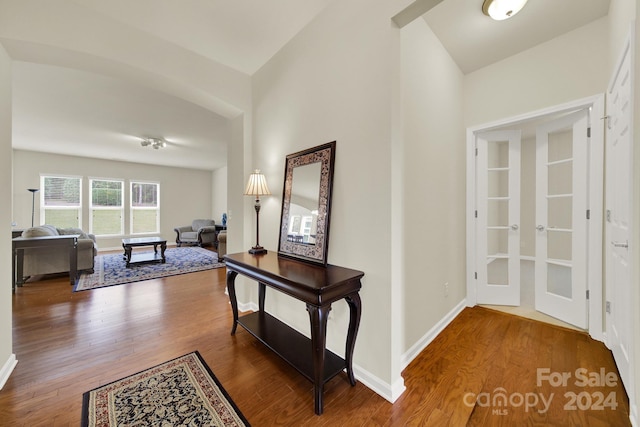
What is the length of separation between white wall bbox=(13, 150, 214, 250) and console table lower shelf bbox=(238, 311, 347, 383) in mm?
7370

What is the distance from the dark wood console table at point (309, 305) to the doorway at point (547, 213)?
1965mm

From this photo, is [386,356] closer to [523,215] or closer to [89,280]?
[523,215]

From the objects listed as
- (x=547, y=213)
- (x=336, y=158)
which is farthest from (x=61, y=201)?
(x=547, y=213)

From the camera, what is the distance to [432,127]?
7.31 ft

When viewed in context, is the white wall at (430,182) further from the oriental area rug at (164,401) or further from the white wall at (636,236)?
the oriental area rug at (164,401)

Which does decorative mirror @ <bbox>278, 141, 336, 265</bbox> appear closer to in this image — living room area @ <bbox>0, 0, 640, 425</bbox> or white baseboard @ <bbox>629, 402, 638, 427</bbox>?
living room area @ <bbox>0, 0, 640, 425</bbox>

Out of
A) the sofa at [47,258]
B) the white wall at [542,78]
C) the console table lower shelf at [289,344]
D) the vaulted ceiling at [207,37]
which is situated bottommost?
the console table lower shelf at [289,344]

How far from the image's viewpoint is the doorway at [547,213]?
215 cm

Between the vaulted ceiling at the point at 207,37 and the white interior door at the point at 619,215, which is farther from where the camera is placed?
the vaulted ceiling at the point at 207,37

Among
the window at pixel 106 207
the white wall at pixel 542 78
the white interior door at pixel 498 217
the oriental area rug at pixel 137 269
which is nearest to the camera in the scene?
the white wall at pixel 542 78

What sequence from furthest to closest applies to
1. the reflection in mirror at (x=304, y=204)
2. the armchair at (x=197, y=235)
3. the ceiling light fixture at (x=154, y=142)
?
the armchair at (x=197, y=235)
the ceiling light fixture at (x=154, y=142)
the reflection in mirror at (x=304, y=204)

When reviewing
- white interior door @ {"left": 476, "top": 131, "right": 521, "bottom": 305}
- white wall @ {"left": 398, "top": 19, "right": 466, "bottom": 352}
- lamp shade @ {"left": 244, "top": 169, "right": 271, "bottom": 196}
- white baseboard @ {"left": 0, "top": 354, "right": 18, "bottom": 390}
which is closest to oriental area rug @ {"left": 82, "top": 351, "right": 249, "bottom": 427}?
white baseboard @ {"left": 0, "top": 354, "right": 18, "bottom": 390}

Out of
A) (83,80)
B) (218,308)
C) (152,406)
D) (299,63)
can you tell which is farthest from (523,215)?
(83,80)

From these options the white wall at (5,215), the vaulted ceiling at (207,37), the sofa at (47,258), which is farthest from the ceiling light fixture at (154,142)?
the white wall at (5,215)
